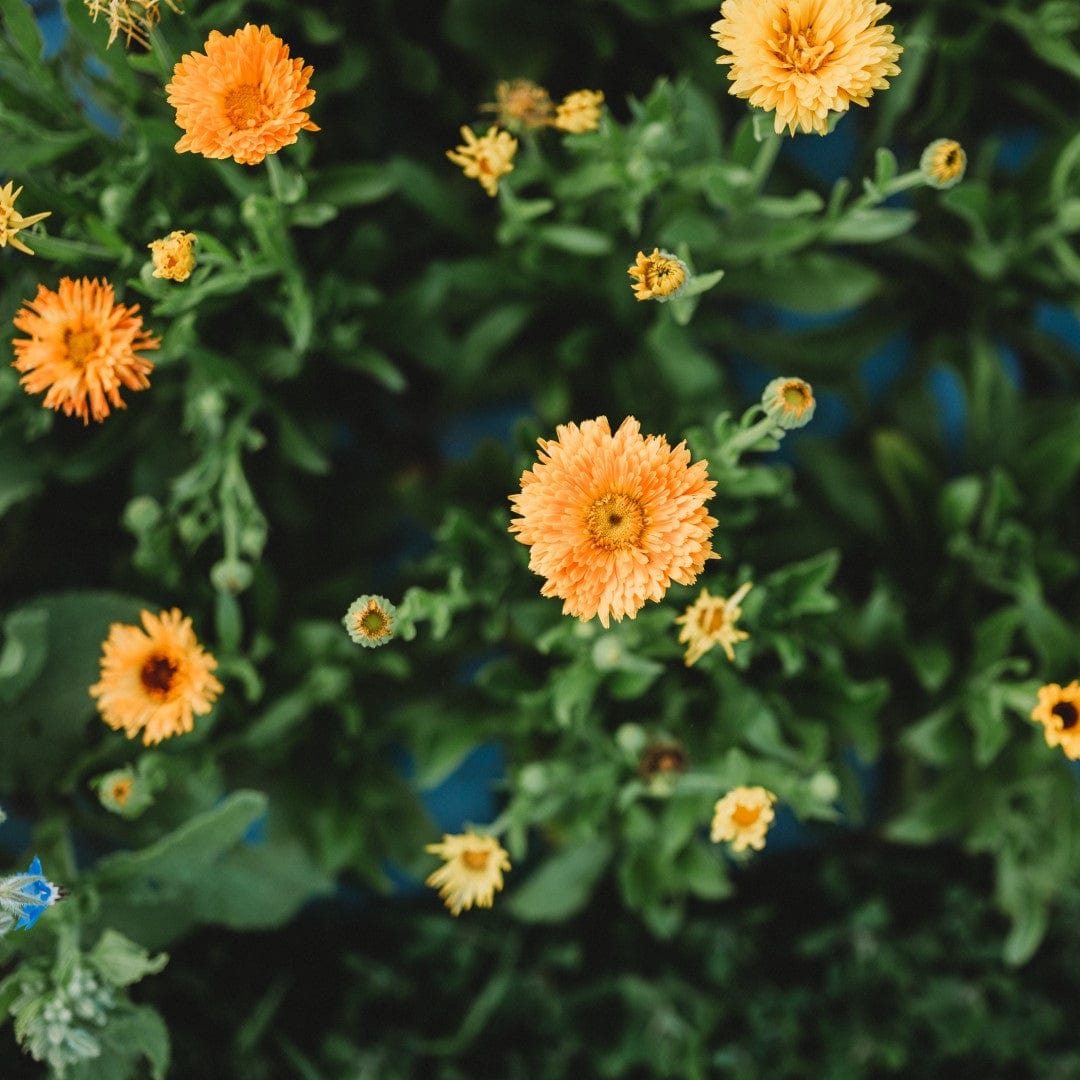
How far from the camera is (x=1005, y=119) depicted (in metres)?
1.56

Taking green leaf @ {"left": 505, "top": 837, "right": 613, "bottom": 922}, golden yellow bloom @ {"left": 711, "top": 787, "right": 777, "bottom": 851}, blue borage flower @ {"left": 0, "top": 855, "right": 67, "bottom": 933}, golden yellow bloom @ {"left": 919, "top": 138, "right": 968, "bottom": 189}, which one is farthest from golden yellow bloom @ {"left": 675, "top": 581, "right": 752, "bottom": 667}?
blue borage flower @ {"left": 0, "top": 855, "right": 67, "bottom": 933}

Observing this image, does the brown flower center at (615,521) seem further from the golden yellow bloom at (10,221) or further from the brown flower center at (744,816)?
the golden yellow bloom at (10,221)

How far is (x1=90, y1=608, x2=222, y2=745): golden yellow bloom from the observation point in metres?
1.01

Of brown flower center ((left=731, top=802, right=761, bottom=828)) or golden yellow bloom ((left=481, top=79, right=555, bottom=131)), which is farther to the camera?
golden yellow bloom ((left=481, top=79, right=555, bottom=131))

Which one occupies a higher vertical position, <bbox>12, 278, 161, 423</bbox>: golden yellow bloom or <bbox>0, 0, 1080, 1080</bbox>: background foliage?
<bbox>12, 278, 161, 423</bbox>: golden yellow bloom

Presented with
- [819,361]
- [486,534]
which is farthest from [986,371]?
[486,534]

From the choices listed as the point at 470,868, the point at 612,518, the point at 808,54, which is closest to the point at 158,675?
the point at 470,868

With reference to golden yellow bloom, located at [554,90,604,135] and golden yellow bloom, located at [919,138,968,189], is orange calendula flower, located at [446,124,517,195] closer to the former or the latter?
golden yellow bloom, located at [554,90,604,135]

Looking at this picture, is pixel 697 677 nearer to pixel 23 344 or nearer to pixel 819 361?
pixel 819 361

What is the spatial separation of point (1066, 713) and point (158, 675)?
89cm

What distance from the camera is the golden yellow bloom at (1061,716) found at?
1.01 m

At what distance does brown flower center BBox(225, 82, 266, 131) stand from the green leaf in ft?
3.17

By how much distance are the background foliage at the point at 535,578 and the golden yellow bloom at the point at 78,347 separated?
7 cm

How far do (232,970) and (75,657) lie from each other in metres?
0.50
